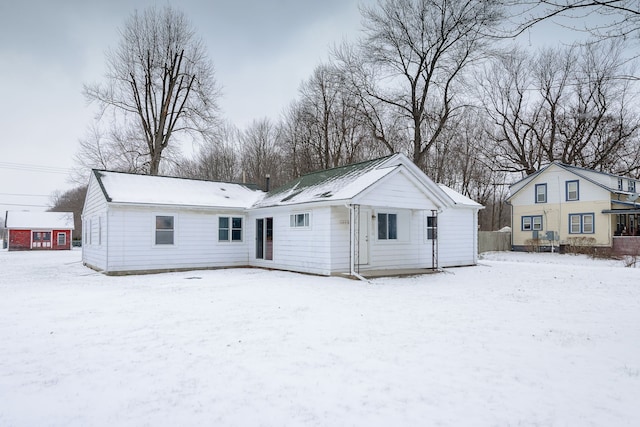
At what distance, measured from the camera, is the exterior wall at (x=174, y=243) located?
46.8ft

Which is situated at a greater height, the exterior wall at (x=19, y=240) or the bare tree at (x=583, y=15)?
the bare tree at (x=583, y=15)

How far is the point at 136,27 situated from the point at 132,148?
25.9 ft

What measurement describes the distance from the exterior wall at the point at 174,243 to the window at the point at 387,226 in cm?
570

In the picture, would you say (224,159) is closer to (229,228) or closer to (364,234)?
(229,228)

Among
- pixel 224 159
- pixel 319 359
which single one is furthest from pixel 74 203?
pixel 319 359

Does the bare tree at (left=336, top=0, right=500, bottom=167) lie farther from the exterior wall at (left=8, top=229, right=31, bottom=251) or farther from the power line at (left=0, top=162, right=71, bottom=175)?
the power line at (left=0, top=162, right=71, bottom=175)

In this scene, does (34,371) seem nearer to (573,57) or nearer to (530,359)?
(530,359)

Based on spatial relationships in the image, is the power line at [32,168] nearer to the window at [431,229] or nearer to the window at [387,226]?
the window at [387,226]

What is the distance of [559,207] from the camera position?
27.5 metres

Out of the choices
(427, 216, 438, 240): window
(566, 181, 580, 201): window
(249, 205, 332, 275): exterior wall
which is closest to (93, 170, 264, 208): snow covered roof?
(249, 205, 332, 275): exterior wall

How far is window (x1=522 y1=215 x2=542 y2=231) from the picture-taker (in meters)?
28.5

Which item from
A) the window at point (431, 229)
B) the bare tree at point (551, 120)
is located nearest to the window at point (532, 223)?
the bare tree at point (551, 120)

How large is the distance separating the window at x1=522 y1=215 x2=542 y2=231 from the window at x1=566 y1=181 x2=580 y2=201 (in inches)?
93.0

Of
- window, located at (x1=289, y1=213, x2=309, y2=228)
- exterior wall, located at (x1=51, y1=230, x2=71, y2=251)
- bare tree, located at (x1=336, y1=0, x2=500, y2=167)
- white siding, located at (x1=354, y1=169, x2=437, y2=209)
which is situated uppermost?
bare tree, located at (x1=336, y1=0, x2=500, y2=167)
